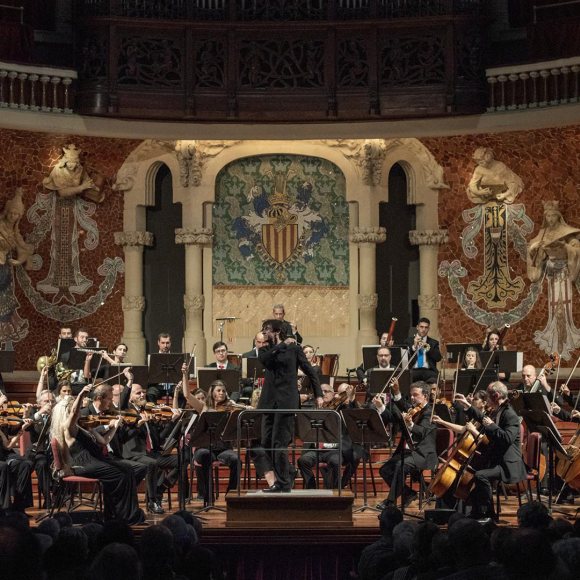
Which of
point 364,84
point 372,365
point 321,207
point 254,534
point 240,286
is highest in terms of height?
point 364,84

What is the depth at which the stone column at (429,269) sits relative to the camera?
48.3 ft

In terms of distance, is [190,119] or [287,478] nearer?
[287,478]

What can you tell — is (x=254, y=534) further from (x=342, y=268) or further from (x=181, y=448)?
(x=342, y=268)

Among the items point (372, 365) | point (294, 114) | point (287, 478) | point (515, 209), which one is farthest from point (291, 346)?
point (515, 209)

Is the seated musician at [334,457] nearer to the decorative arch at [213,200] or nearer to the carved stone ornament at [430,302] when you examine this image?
the decorative arch at [213,200]

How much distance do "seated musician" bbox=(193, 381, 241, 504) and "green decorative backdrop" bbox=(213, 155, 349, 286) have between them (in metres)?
4.49

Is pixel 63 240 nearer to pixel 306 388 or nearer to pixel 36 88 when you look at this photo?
pixel 36 88

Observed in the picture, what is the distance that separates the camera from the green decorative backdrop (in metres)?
15.0

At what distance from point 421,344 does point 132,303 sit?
4.04 meters

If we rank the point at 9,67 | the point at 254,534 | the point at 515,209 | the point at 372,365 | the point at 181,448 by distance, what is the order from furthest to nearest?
the point at 515,209
the point at 9,67
the point at 372,365
the point at 181,448
the point at 254,534

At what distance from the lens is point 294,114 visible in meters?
13.8

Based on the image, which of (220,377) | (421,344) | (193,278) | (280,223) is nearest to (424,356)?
(421,344)

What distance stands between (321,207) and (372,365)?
3.43 m

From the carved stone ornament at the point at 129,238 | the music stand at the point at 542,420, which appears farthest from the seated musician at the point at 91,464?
the carved stone ornament at the point at 129,238
